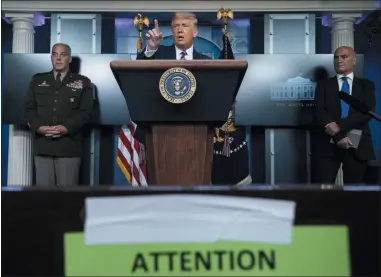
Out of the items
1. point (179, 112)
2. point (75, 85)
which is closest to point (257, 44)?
point (75, 85)

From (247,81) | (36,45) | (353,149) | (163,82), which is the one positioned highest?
(36,45)

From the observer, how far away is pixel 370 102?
296cm

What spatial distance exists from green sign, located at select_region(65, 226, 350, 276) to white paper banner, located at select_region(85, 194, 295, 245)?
0.05ft

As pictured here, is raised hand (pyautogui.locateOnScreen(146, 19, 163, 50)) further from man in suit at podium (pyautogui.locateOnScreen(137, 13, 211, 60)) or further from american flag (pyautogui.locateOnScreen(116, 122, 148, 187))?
american flag (pyautogui.locateOnScreen(116, 122, 148, 187))

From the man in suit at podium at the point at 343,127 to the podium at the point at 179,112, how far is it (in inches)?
53.4

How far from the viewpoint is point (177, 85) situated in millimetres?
1639

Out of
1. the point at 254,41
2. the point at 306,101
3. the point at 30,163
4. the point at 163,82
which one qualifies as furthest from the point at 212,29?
the point at 163,82

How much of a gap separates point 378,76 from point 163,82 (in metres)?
3.01

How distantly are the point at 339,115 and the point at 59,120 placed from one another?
145 cm

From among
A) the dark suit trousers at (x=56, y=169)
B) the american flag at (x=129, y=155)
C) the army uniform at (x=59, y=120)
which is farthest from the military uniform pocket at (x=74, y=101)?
the american flag at (x=129, y=155)

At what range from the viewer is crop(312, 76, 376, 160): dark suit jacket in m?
2.94

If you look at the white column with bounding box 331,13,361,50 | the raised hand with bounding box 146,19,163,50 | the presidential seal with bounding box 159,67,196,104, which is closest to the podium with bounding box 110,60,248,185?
the presidential seal with bounding box 159,67,196,104

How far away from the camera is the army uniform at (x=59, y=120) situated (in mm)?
3018

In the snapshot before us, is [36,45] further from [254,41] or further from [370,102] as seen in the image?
[370,102]
